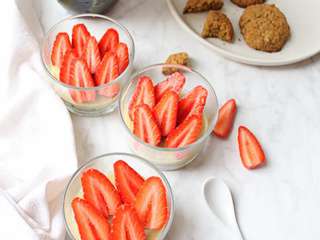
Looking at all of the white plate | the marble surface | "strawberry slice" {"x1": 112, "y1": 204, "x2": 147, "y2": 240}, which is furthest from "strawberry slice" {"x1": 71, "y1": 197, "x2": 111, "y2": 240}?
the white plate

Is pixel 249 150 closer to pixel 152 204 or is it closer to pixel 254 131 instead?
pixel 254 131

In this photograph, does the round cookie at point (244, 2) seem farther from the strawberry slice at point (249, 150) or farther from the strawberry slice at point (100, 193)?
the strawberry slice at point (100, 193)

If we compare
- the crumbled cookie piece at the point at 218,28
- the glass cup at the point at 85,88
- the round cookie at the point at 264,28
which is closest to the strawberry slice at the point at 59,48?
the glass cup at the point at 85,88

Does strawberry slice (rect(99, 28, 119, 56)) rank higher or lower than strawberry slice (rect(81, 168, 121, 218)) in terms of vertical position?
higher

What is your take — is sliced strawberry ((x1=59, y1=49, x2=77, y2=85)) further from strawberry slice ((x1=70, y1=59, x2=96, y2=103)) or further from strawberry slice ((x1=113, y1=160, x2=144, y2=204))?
strawberry slice ((x1=113, y1=160, x2=144, y2=204))

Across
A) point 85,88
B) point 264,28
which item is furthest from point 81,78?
point 264,28
